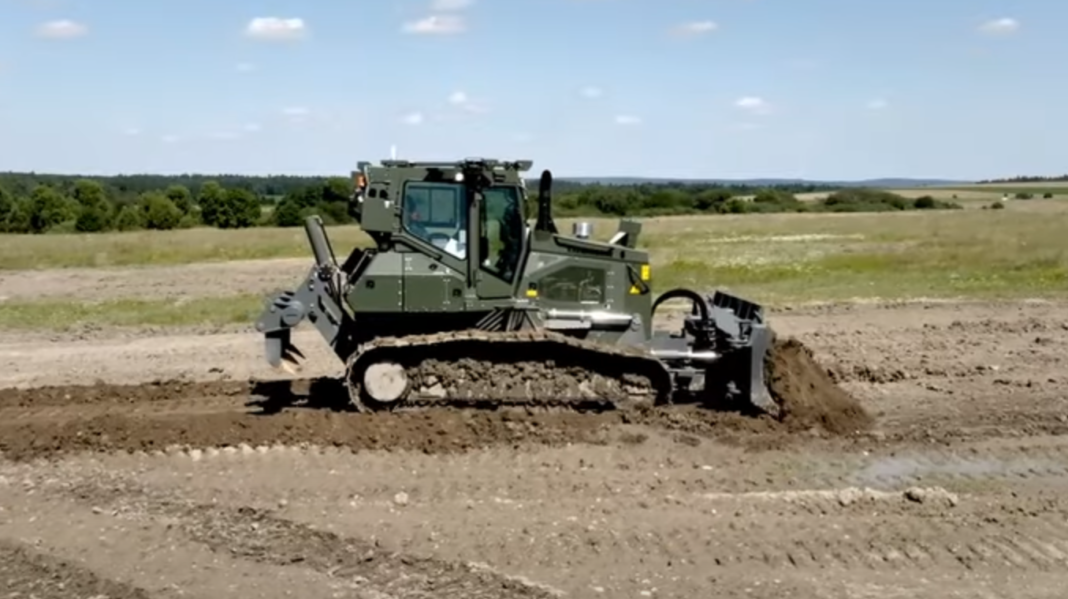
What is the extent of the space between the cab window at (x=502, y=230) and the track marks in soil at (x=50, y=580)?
563 cm

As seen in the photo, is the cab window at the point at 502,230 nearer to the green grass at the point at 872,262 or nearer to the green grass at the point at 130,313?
the green grass at the point at 130,313

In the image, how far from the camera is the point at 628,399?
43.4ft

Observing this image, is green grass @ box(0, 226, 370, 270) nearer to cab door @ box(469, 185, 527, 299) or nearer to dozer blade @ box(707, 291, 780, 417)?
cab door @ box(469, 185, 527, 299)

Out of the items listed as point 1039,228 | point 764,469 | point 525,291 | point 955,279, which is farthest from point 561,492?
point 1039,228

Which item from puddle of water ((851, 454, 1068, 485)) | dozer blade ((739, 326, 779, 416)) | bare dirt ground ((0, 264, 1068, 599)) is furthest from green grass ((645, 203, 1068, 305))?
puddle of water ((851, 454, 1068, 485))

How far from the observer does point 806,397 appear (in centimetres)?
1357

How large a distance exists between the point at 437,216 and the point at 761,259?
26.6 metres

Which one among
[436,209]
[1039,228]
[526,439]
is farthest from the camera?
[1039,228]

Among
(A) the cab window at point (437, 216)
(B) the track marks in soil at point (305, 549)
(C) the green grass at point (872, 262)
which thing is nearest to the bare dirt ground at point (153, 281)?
(C) the green grass at point (872, 262)

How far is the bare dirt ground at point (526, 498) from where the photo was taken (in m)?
8.83

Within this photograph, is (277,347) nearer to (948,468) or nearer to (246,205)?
(948,468)

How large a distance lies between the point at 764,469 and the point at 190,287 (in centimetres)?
2355

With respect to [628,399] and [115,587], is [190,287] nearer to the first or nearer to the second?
[628,399]

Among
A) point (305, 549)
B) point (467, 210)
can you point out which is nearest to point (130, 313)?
point (467, 210)
